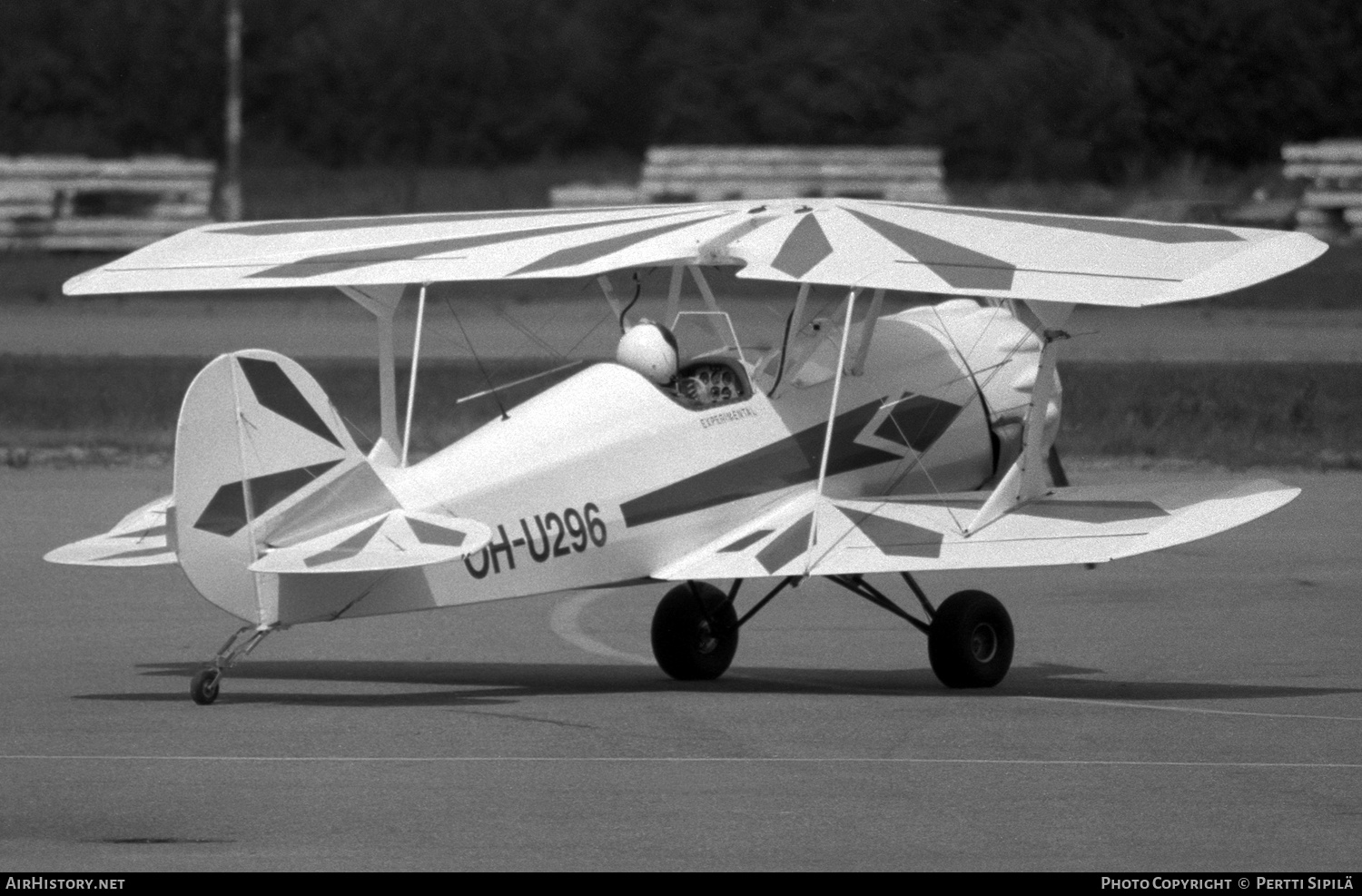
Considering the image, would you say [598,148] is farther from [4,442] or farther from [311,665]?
[311,665]

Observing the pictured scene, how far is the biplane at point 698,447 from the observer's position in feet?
35.4

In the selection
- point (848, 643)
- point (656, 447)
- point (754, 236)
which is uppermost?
point (754, 236)

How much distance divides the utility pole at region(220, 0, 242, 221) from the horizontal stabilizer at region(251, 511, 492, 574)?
86.4 ft

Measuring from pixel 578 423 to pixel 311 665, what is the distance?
7.81ft

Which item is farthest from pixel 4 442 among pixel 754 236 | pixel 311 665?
pixel 754 236

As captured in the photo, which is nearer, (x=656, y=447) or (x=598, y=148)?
(x=656, y=447)

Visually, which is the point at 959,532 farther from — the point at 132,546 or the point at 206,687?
the point at 132,546

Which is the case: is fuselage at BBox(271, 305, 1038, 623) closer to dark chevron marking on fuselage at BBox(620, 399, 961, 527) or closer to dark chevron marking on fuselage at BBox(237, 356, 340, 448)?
dark chevron marking on fuselage at BBox(620, 399, 961, 527)

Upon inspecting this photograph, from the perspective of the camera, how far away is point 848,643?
45.7 feet

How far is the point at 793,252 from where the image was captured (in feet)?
38.8

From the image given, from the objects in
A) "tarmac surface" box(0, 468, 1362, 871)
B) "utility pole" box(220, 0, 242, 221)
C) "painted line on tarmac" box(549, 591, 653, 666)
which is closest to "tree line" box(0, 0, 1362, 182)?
"utility pole" box(220, 0, 242, 221)

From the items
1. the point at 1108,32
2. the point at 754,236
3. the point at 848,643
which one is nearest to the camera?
the point at 754,236

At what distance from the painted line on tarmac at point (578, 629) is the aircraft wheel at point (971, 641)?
1.93 metres

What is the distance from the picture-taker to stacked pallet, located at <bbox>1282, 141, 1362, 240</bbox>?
33.9 m
